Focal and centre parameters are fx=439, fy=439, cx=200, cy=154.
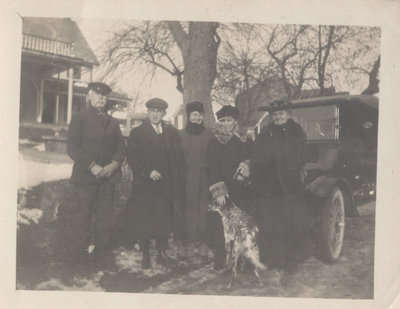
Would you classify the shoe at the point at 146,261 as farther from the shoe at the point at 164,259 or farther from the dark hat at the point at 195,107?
the dark hat at the point at 195,107

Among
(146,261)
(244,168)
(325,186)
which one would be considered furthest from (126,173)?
(325,186)

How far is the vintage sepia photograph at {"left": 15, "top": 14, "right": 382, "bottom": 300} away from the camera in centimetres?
214

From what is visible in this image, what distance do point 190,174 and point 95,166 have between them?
0.47 metres

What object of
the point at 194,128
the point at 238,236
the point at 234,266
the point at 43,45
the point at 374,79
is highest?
the point at 43,45

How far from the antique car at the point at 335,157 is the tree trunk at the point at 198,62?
31 cm

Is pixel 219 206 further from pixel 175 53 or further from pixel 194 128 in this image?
pixel 175 53

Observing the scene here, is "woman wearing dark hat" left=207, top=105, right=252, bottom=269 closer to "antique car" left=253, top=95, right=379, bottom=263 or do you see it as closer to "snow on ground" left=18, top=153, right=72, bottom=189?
"antique car" left=253, top=95, right=379, bottom=263

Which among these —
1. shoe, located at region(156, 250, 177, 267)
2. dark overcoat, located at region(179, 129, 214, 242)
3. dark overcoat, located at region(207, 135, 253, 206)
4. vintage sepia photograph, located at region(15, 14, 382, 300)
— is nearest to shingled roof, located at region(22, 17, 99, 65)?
vintage sepia photograph, located at region(15, 14, 382, 300)

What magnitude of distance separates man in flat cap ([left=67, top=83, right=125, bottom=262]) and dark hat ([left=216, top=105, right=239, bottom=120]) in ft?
1.66

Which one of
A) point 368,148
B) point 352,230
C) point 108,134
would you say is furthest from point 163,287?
→ point 368,148

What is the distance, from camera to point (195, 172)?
2.18 metres

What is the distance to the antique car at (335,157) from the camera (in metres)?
2.13

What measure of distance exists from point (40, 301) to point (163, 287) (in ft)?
1.98

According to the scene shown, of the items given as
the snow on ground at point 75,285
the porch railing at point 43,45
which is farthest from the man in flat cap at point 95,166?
the porch railing at point 43,45
